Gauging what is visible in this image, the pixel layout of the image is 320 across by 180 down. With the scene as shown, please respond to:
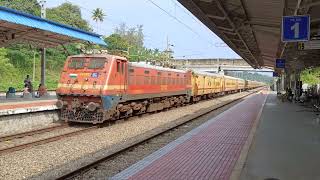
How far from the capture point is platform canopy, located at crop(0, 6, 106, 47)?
18391 mm

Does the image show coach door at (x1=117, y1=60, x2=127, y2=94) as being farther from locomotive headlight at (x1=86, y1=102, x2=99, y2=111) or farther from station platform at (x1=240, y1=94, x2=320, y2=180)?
station platform at (x1=240, y1=94, x2=320, y2=180)

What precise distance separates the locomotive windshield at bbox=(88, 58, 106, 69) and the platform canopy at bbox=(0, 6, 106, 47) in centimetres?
321

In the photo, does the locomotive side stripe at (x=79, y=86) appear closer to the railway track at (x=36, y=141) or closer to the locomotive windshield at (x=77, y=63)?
the locomotive windshield at (x=77, y=63)

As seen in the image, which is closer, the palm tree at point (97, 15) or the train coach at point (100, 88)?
the train coach at point (100, 88)

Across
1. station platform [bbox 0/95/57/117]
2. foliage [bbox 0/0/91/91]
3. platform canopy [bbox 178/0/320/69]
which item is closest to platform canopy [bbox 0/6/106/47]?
station platform [bbox 0/95/57/117]

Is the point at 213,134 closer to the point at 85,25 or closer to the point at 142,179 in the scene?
the point at 142,179

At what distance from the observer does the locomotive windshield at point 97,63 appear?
18188mm

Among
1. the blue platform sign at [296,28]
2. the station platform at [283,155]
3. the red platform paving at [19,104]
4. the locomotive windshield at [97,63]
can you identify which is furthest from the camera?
the locomotive windshield at [97,63]

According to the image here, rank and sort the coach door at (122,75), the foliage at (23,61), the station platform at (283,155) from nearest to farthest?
the station platform at (283,155), the coach door at (122,75), the foliage at (23,61)

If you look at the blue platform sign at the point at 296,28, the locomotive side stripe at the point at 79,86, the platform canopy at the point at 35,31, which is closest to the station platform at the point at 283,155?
the blue platform sign at the point at 296,28

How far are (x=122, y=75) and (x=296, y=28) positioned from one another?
7.60 m

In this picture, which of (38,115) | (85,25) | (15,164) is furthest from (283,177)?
(85,25)

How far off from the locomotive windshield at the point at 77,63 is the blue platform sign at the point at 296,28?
26.9 ft

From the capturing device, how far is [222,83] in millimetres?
54562
